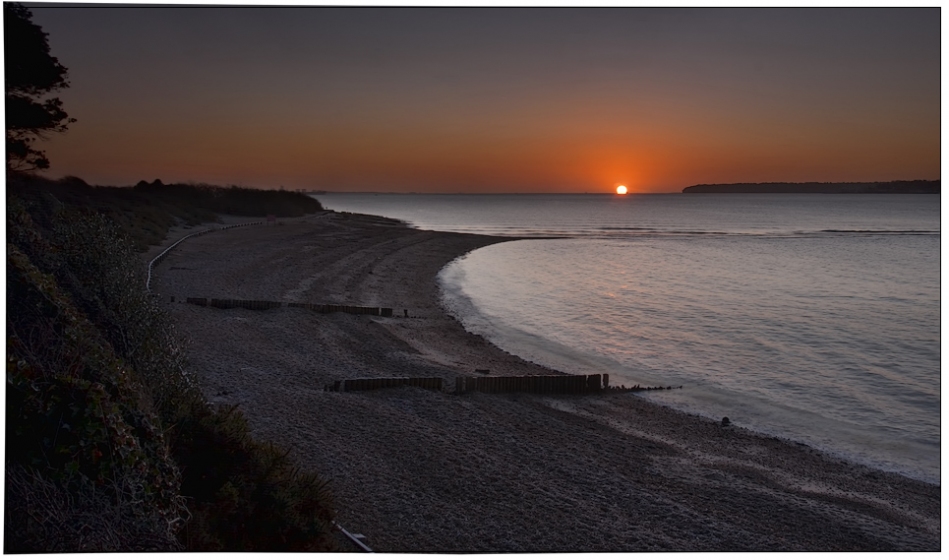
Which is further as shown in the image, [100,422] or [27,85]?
[27,85]

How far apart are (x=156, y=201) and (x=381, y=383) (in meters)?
35.5

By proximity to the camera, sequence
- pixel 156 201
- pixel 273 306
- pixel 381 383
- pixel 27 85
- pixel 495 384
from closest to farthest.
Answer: pixel 27 85
pixel 381 383
pixel 495 384
pixel 273 306
pixel 156 201

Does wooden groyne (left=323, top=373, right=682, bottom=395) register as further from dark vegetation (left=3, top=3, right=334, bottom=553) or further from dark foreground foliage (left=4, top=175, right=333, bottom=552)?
dark foreground foliage (left=4, top=175, right=333, bottom=552)

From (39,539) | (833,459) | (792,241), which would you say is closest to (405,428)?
(39,539)

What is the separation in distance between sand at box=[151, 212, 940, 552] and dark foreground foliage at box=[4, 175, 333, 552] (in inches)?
39.6

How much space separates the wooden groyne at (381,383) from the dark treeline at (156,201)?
4254 millimetres

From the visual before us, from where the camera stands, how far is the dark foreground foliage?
4238 millimetres

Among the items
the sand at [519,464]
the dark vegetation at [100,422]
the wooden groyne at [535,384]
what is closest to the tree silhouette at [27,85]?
the dark vegetation at [100,422]

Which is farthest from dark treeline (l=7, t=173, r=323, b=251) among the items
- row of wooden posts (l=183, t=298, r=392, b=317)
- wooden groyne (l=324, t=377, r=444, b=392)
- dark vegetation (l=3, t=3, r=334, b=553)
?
wooden groyne (l=324, t=377, r=444, b=392)

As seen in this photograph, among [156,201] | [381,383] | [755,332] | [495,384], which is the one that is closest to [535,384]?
[495,384]

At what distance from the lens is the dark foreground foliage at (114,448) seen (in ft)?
13.9

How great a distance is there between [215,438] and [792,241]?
53.2 metres

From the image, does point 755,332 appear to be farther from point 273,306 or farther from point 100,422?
point 100,422

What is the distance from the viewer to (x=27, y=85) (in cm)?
616
